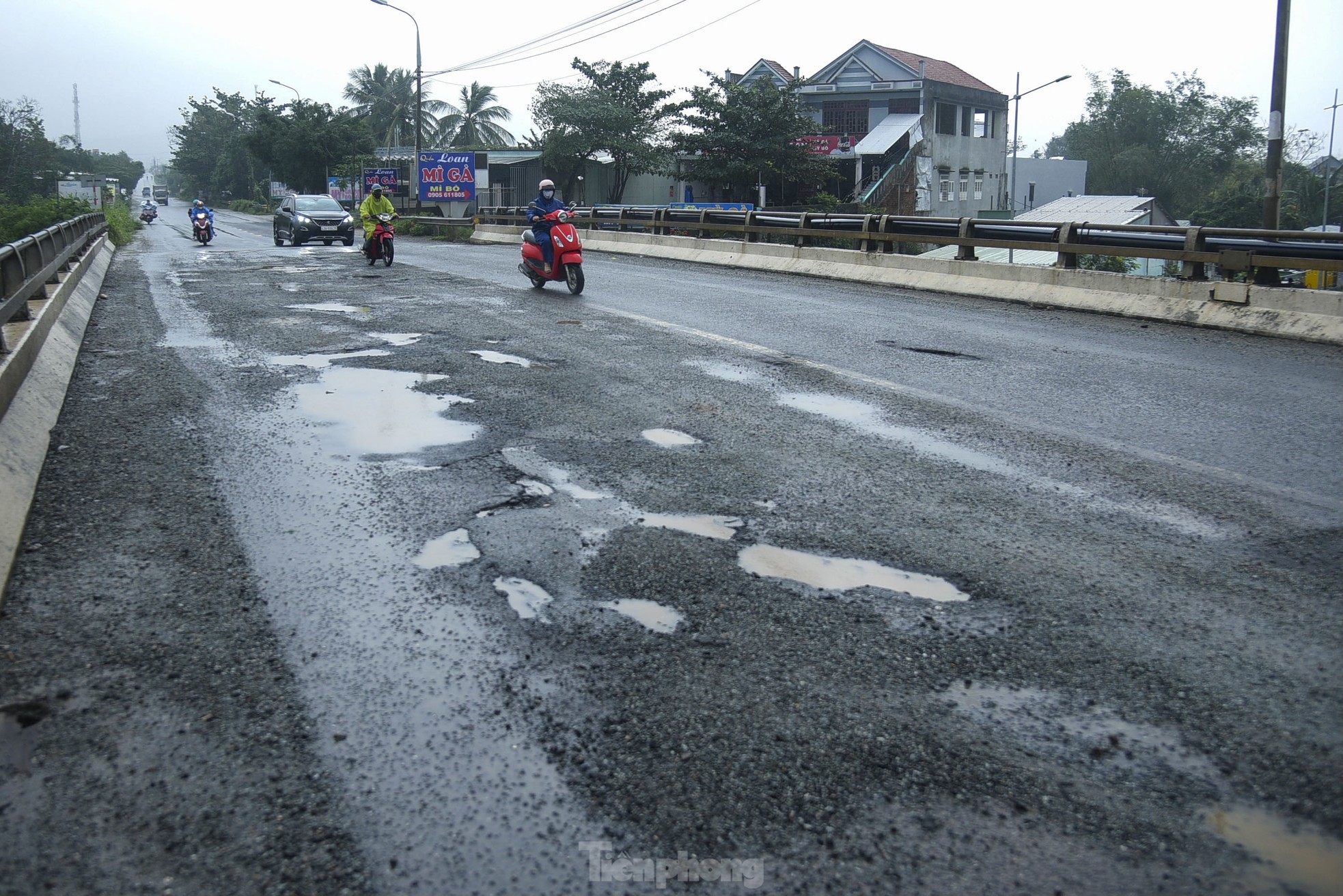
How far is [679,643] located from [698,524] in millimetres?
1230

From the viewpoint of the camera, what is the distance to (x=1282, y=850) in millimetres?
2451

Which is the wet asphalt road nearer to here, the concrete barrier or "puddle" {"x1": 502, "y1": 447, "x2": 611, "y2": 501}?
"puddle" {"x1": 502, "y1": 447, "x2": 611, "y2": 501}

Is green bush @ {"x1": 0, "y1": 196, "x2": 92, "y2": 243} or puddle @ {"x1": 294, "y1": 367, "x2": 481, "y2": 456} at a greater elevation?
green bush @ {"x1": 0, "y1": 196, "x2": 92, "y2": 243}

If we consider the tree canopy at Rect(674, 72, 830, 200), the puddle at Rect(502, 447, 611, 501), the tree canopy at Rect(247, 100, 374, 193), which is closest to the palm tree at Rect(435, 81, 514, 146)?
the tree canopy at Rect(247, 100, 374, 193)

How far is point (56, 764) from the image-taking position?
9.41 feet

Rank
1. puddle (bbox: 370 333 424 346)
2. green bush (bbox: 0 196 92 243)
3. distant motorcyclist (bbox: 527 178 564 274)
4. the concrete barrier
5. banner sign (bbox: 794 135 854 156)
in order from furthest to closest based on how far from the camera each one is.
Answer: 1. banner sign (bbox: 794 135 854 156)
2. green bush (bbox: 0 196 92 243)
3. distant motorcyclist (bbox: 527 178 564 274)
4. the concrete barrier
5. puddle (bbox: 370 333 424 346)

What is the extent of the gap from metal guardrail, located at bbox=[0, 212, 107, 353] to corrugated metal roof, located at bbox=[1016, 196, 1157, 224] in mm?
37897

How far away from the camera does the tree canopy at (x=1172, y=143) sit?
256 feet

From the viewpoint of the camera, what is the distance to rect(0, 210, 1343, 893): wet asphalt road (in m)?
2.52

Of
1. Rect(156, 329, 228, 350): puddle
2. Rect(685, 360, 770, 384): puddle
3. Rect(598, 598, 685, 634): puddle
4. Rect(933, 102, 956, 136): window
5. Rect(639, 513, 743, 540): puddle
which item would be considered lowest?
Rect(598, 598, 685, 634): puddle

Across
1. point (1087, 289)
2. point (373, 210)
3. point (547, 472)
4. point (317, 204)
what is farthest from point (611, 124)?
point (547, 472)

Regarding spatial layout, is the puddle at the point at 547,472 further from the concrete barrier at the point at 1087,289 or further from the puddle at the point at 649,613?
the concrete barrier at the point at 1087,289

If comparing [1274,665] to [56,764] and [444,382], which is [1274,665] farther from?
[444,382]

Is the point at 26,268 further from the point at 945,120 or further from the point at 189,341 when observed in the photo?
the point at 945,120
